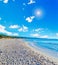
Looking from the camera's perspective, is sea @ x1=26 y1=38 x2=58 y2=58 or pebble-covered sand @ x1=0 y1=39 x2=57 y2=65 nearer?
pebble-covered sand @ x1=0 y1=39 x2=57 y2=65

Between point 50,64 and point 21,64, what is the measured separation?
1.98 metres

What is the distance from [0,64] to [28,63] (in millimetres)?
1817

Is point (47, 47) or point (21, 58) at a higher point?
point (47, 47)

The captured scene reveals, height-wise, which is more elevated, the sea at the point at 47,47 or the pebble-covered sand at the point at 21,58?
the sea at the point at 47,47

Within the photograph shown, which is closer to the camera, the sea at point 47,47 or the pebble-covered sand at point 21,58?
the pebble-covered sand at point 21,58

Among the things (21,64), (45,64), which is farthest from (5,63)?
(45,64)

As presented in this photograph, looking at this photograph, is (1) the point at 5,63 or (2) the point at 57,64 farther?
(2) the point at 57,64

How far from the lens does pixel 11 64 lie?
996 cm

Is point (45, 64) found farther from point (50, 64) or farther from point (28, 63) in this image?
point (28, 63)

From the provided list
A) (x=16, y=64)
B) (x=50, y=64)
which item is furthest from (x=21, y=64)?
(x=50, y=64)

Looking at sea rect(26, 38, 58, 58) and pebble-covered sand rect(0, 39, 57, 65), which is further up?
sea rect(26, 38, 58, 58)

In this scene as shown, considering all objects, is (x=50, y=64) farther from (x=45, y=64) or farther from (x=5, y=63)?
(x=5, y=63)

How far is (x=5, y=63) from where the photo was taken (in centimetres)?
1013

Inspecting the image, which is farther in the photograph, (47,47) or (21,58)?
(47,47)
